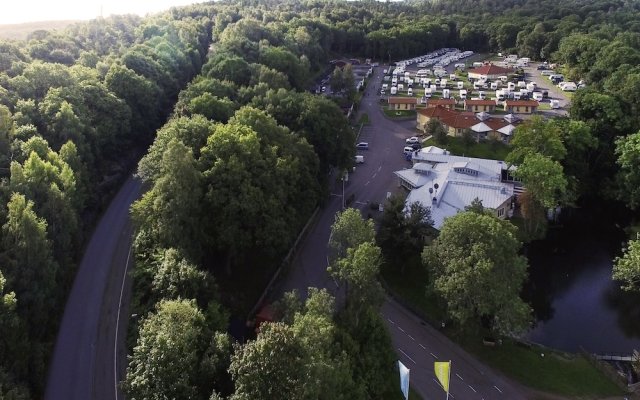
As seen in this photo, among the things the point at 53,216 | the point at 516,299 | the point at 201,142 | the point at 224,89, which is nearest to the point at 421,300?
the point at 516,299

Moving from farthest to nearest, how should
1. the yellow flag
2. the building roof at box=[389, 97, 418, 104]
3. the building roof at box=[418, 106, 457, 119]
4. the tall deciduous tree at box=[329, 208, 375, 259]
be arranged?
1. the building roof at box=[389, 97, 418, 104]
2. the building roof at box=[418, 106, 457, 119]
3. the tall deciduous tree at box=[329, 208, 375, 259]
4. the yellow flag

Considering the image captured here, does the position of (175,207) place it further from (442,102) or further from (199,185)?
(442,102)

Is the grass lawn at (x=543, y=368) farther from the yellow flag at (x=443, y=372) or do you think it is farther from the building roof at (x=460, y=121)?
the building roof at (x=460, y=121)

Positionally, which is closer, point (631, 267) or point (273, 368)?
point (273, 368)

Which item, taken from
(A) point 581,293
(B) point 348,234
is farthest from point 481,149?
(B) point 348,234

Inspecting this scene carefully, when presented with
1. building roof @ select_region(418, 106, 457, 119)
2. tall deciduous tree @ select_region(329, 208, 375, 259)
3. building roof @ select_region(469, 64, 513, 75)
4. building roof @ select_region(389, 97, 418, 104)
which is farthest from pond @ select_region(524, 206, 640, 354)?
building roof @ select_region(469, 64, 513, 75)

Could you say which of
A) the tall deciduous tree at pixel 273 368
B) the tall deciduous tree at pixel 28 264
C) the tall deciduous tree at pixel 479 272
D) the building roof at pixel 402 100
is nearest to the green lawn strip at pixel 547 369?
the tall deciduous tree at pixel 479 272

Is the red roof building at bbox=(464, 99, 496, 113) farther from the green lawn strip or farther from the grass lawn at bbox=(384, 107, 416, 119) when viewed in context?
the green lawn strip
